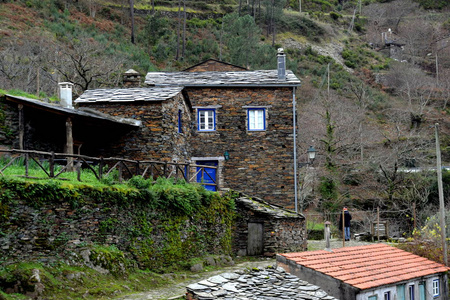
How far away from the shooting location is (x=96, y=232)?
1275 cm

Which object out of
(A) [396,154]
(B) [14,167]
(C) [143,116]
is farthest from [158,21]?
(B) [14,167]

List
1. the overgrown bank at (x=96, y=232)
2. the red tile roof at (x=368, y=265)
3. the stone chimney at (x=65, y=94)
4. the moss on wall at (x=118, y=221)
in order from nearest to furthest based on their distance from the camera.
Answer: the overgrown bank at (x=96, y=232) → the moss on wall at (x=118, y=221) → the red tile roof at (x=368, y=265) → the stone chimney at (x=65, y=94)

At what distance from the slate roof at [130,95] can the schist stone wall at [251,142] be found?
2871 millimetres

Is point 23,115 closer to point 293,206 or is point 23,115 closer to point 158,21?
point 293,206

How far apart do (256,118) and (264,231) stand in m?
5.95

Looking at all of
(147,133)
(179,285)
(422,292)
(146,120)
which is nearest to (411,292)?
(422,292)

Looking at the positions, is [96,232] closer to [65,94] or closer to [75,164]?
[75,164]

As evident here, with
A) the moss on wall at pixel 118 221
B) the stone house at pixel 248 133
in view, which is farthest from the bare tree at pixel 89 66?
the moss on wall at pixel 118 221

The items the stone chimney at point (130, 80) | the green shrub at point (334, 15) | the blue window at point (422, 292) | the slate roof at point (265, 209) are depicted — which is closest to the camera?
the blue window at point (422, 292)

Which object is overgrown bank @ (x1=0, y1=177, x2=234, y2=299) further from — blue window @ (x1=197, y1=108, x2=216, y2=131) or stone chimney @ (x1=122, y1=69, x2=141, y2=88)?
stone chimney @ (x1=122, y1=69, x2=141, y2=88)

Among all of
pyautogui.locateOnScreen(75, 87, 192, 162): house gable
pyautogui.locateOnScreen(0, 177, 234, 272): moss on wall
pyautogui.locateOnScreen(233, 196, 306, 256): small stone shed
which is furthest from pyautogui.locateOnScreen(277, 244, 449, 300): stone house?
pyautogui.locateOnScreen(75, 87, 192, 162): house gable

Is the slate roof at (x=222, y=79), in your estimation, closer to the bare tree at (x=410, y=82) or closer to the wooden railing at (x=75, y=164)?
the wooden railing at (x=75, y=164)

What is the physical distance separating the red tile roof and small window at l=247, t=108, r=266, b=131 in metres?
7.74

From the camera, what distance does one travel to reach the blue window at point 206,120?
76.3 feet
